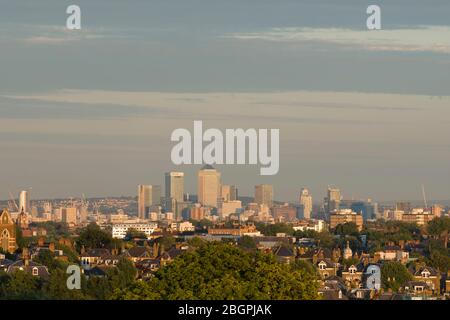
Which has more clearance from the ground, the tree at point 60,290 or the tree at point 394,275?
the tree at point 60,290

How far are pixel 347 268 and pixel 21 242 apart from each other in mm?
39060

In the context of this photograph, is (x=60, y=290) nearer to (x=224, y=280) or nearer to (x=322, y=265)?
(x=224, y=280)

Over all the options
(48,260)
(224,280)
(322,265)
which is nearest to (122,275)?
(48,260)

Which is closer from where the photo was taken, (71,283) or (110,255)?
(71,283)

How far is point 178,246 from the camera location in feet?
608

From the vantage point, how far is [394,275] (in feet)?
458

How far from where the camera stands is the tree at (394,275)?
133000mm

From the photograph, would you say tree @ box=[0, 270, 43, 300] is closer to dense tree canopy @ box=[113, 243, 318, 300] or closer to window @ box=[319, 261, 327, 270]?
dense tree canopy @ box=[113, 243, 318, 300]

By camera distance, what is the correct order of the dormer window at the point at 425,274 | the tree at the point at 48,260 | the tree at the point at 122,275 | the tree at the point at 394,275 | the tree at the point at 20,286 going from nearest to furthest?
the tree at the point at 20,286
the tree at the point at 122,275
the tree at the point at 48,260
the tree at the point at 394,275
the dormer window at the point at 425,274

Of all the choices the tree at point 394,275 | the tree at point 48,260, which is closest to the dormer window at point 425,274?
the tree at point 394,275

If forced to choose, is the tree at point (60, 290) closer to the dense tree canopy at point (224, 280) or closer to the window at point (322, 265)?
the dense tree canopy at point (224, 280)
